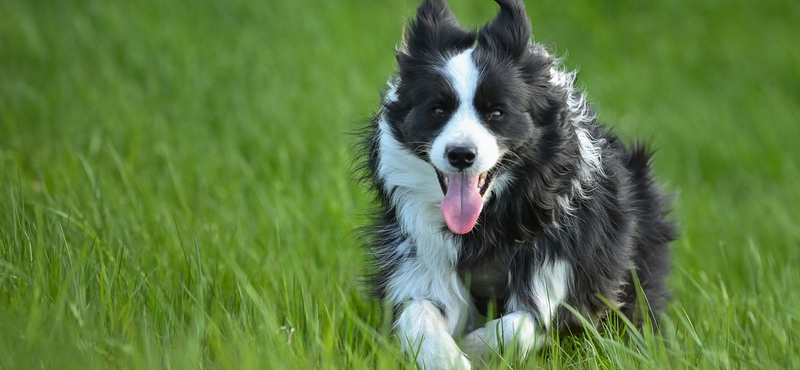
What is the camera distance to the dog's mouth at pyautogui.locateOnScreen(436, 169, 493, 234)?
10.4 ft

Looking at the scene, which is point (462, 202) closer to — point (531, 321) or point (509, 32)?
point (531, 321)

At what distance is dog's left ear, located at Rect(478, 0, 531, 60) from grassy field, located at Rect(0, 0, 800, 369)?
0.73m

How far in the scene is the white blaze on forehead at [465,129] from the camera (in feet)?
9.95

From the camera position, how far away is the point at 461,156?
3.02m

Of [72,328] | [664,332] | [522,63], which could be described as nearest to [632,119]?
[664,332]

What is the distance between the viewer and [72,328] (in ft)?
8.84

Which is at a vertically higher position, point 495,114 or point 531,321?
point 495,114

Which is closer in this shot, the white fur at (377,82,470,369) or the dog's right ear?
the white fur at (377,82,470,369)

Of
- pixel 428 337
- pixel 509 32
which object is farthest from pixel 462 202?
pixel 509 32

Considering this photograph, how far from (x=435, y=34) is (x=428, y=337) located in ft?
4.54

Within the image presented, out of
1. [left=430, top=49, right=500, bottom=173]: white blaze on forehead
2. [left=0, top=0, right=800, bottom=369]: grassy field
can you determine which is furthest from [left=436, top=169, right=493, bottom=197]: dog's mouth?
[left=0, top=0, right=800, bottom=369]: grassy field

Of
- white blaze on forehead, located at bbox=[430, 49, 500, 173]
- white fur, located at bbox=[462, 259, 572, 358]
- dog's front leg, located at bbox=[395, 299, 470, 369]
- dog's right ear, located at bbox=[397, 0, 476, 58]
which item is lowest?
dog's front leg, located at bbox=[395, 299, 470, 369]

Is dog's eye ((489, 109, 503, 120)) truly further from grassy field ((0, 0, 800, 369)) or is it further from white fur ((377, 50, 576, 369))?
grassy field ((0, 0, 800, 369))

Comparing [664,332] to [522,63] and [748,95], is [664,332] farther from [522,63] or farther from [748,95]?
[748,95]
